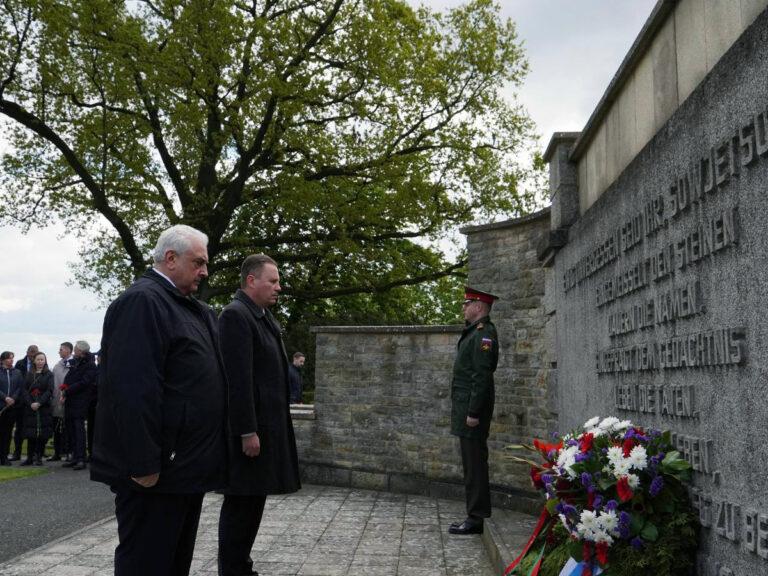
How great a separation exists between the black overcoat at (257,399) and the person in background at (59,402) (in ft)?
29.9

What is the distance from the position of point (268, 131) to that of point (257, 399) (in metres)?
13.7

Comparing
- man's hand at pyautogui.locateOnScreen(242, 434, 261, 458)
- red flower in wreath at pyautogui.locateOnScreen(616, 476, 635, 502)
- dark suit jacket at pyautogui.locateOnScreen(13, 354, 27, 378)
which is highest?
dark suit jacket at pyautogui.locateOnScreen(13, 354, 27, 378)

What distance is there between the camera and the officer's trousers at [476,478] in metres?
6.75

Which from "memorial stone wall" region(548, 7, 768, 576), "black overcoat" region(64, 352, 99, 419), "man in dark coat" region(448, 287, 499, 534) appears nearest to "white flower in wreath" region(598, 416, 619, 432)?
"memorial stone wall" region(548, 7, 768, 576)

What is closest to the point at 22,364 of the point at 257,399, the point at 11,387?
the point at 11,387

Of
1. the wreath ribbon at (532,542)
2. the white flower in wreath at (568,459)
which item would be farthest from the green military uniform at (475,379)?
the white flower in wreath at (568,459)

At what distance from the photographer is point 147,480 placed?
3322mm

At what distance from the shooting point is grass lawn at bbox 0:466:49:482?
35.9 feet

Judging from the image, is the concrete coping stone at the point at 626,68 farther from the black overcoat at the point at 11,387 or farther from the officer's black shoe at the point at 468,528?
the black overcoat at the point at 11,387

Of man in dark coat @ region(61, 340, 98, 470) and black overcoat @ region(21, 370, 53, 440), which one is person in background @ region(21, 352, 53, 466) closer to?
black overcoat @ region(21, 370, 53, 440)

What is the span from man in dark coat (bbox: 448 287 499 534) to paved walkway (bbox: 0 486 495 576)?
0.28m

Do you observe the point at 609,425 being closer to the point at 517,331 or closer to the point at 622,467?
the point at 622,467

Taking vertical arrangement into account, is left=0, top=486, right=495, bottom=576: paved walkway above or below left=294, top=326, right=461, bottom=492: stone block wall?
below

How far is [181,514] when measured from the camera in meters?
3.56
